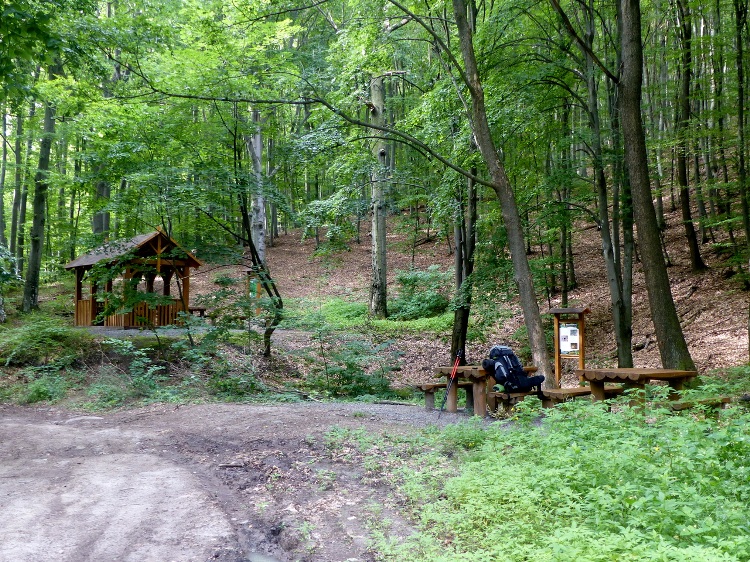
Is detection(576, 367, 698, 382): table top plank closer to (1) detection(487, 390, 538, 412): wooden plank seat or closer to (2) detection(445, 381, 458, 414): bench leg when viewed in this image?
(1) detection(487, 390, 538, 412): wooden plank seat

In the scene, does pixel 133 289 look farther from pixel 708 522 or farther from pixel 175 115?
pixel 708 522

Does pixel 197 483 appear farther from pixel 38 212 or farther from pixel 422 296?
pixel 38 212

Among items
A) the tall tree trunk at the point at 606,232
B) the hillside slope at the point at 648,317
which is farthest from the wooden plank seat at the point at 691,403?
the hillside slope at the point at 648,317

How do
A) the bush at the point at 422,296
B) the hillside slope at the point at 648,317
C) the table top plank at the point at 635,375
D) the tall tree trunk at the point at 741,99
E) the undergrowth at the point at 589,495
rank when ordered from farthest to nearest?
the bush at the point at 422,296
the hillside slope at the point at 648,317
the tall tree trunk at the point at 741,99
the table top plank at the point at 635,375
the undergrowth at the point at 589,495

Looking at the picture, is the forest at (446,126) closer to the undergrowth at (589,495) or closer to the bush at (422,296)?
the undergrowth at (589,495)

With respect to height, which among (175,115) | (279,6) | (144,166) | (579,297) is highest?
(279,6)

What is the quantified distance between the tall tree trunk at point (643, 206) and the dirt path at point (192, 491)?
10.9 ft

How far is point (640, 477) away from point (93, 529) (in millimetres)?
3840

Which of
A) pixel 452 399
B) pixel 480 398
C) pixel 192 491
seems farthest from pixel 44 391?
pixel 480 398

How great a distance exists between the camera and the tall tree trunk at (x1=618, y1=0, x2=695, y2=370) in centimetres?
815

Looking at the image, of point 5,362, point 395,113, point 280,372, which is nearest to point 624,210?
point 280,372

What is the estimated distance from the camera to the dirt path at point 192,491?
3.83m

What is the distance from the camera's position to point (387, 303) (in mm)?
20766

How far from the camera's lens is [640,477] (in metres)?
3.84
